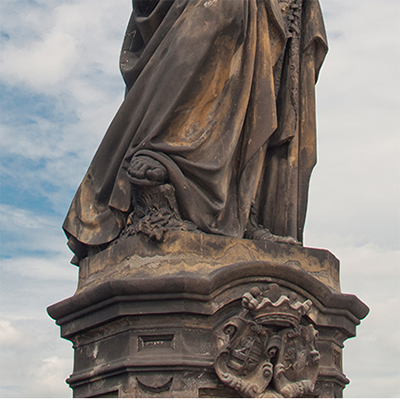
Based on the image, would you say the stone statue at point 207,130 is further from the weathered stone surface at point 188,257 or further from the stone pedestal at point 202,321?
the stone pedestal at point 202,321

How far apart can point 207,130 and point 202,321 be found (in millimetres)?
1586

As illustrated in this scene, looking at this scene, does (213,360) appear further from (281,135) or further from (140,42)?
(140,42)

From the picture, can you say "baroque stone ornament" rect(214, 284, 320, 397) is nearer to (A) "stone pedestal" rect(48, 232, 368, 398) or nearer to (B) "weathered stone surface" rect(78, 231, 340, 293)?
(A) "stone pedestal" rect(48, 232, 368, 398)

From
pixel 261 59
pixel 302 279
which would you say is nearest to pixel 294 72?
pixel 261 59

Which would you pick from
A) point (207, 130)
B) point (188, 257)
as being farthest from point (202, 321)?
point (207, 130)

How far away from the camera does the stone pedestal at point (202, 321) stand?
17.7ft

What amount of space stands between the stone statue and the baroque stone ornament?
0.76m

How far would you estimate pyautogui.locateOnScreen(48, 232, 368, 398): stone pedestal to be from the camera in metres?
5.39

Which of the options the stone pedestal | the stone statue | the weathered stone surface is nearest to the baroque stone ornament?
the stone pedestal

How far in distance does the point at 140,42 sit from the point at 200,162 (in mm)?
1588

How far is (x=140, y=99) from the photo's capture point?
247 inches

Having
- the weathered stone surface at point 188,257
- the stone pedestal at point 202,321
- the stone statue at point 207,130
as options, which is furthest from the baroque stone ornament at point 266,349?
the stone statue at point 207,130

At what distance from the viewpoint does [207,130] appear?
6.10 m

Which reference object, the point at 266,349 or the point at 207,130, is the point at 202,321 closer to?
the point at 266,349
